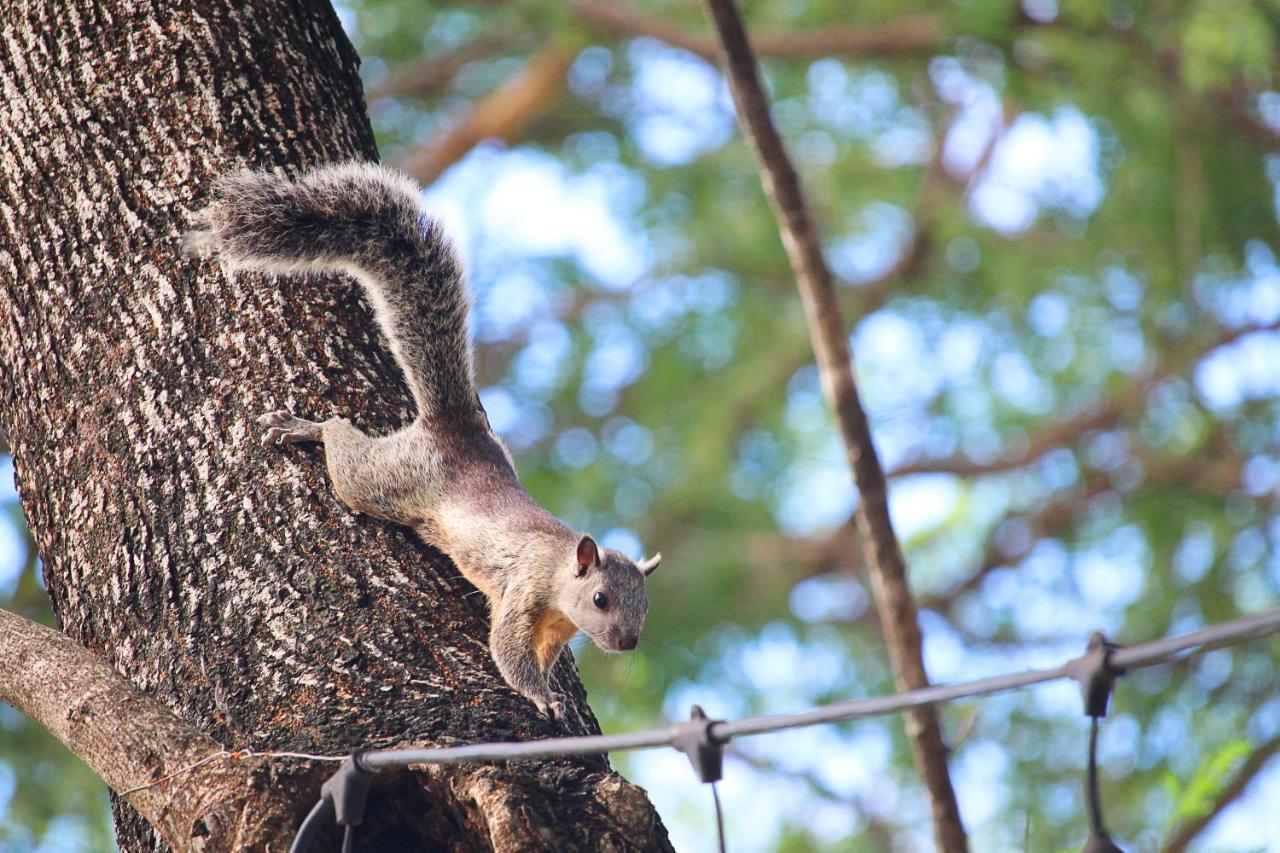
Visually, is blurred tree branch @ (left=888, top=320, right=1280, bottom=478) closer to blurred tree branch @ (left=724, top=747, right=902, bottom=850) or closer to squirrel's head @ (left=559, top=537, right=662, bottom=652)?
blurred tree branch @ (left=724, top=747, right=902, bottom=850)

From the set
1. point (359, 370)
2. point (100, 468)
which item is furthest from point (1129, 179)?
point (100, 468)

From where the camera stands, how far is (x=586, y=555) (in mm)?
2625

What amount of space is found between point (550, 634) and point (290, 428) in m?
0.75

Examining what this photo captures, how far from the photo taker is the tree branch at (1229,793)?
9.92 ft

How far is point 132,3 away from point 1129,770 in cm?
478

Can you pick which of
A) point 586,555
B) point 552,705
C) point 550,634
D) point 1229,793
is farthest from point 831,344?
point 1229,793

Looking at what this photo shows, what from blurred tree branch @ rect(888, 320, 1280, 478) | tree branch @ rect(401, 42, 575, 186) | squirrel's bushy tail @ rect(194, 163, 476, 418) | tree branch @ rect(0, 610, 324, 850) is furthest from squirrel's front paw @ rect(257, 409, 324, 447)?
blurred tree branch @ rect(888, 320, 1280, 478)

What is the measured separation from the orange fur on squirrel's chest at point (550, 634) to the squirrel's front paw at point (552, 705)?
0.25 meters

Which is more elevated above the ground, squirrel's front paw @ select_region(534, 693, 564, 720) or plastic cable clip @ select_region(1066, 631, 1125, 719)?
squirrel's front paw @ select_region(534, 693, 564, 720)

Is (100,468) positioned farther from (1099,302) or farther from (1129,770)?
(1099,302)

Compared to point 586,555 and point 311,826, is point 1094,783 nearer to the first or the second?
point 311,826

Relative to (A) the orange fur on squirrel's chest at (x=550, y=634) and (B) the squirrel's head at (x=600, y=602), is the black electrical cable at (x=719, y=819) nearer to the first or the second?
(A) the orange fur on squirrel's chest at (x=550, y=634)

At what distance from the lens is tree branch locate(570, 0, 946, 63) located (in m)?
4.54

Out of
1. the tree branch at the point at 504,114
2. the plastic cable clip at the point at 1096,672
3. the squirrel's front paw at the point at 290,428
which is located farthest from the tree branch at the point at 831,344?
the tree branch at the point at 504,114
